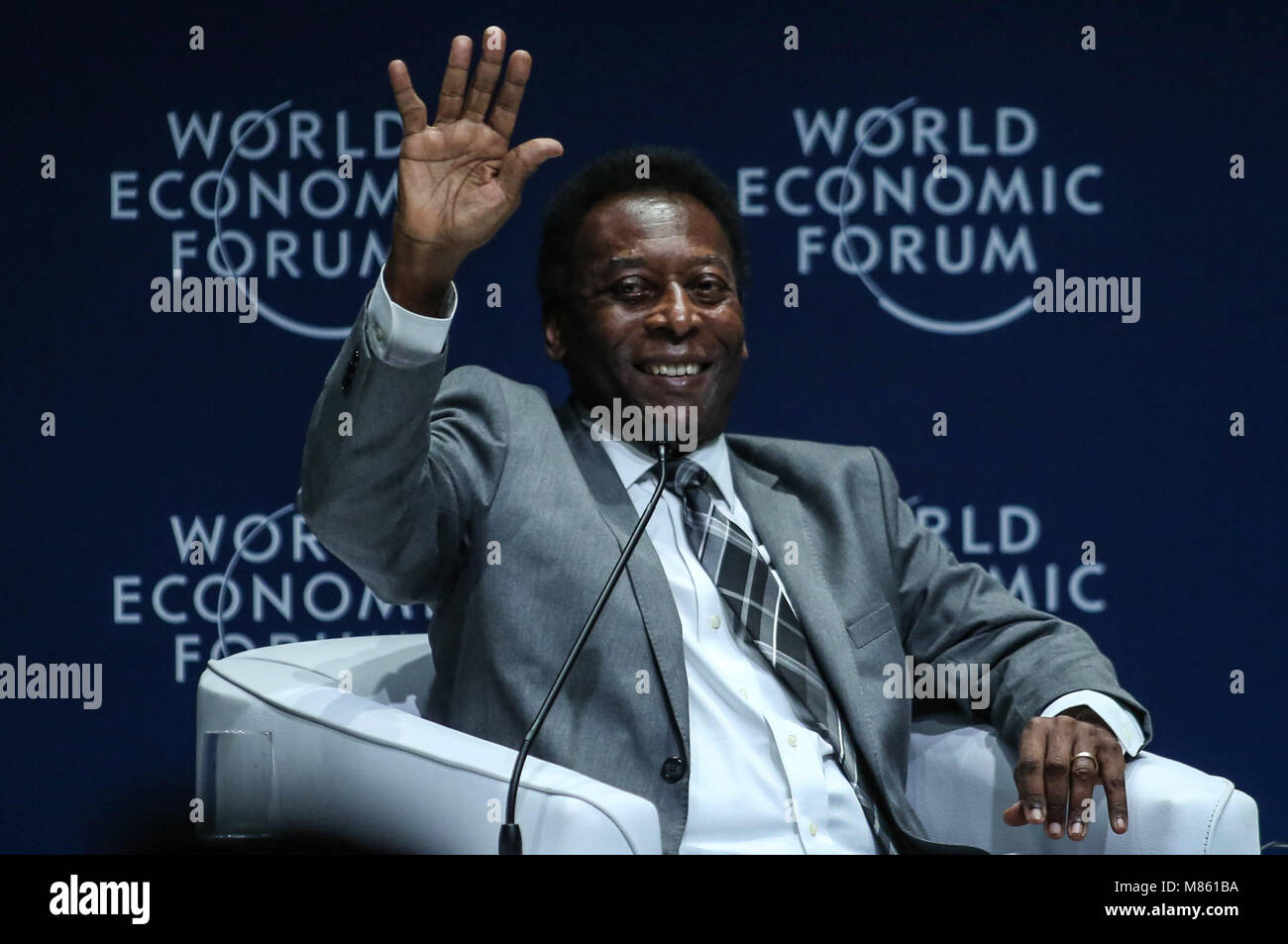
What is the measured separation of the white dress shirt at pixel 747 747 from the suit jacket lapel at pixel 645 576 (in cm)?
4

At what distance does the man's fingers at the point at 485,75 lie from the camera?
1687mm

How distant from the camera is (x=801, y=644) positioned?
6.51 feet

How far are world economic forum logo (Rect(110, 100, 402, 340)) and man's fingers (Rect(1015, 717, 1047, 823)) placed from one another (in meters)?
1.70

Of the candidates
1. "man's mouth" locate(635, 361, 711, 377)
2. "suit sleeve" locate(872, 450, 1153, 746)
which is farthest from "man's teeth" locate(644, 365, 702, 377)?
"suit sleeve" locate(872, 450, 1153, 746)

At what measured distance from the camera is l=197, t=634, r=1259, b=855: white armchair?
150cm

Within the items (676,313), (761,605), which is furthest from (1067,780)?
(676,313)

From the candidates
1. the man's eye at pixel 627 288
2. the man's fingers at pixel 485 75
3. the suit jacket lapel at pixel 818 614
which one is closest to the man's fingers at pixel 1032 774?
the suit jacket lapel at pixel 818 614

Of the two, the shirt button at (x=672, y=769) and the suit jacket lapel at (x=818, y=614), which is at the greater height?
the suit jacket lapel at (x=818, y=614)

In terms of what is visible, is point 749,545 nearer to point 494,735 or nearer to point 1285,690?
point 494,735

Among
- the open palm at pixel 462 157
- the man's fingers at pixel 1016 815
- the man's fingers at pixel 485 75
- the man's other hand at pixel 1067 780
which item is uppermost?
the man's fingers at pixel 485 75

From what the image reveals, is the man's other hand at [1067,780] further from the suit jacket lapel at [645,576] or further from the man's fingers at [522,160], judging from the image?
the man's fingers at [522,160]

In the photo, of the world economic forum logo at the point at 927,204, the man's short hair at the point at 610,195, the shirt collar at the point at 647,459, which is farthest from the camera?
the world economic forum logo at the point at 927,204

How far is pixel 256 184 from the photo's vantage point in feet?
9.11
